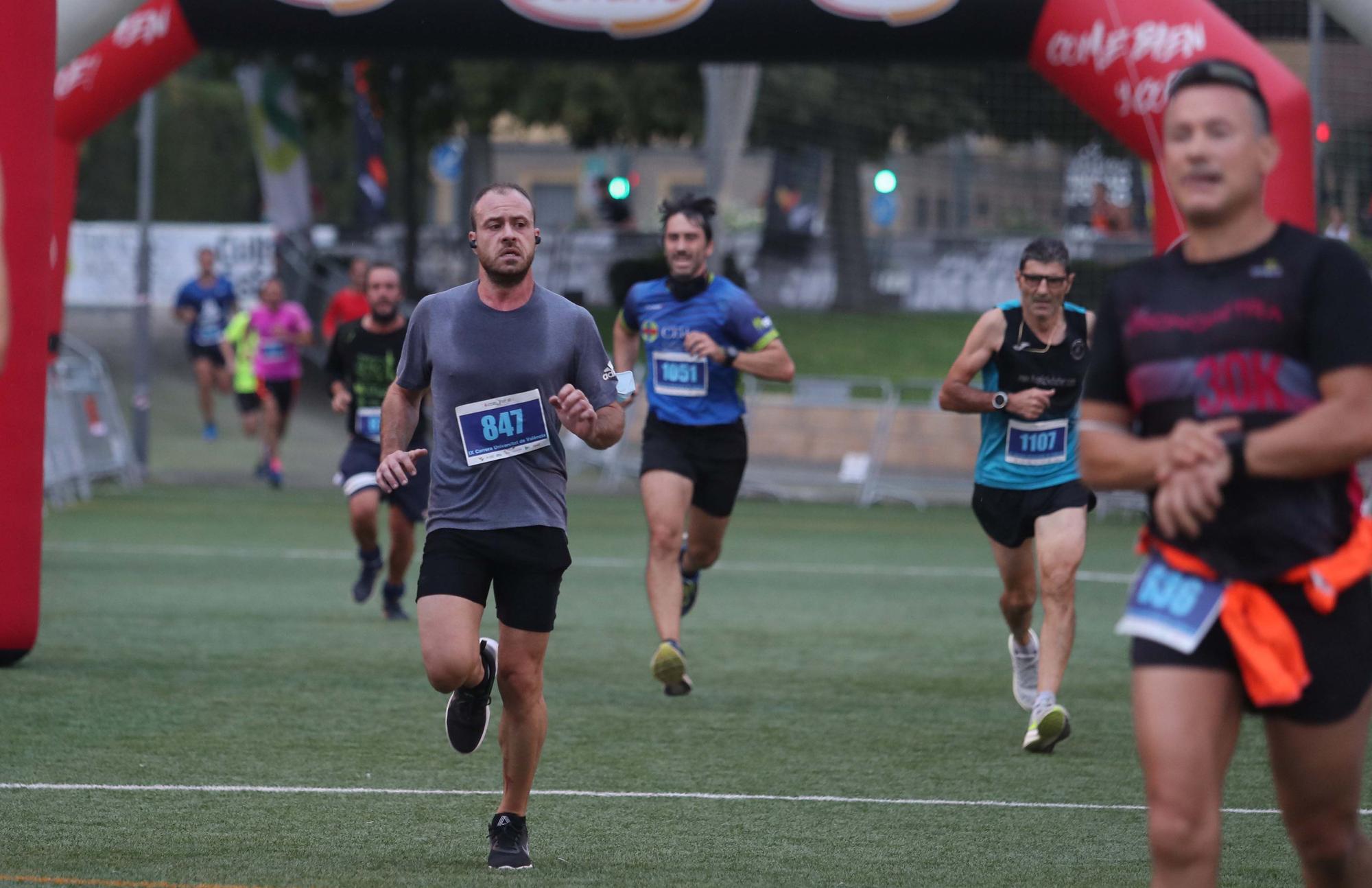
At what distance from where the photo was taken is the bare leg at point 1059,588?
27.8 feet

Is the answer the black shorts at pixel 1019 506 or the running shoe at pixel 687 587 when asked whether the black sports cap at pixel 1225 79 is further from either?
the running shoe at pixel 687 587

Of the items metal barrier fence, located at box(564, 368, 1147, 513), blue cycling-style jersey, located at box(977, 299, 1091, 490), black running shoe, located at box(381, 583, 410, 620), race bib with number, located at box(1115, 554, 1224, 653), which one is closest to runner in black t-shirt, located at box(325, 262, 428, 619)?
black running shoe, located at box(381, 583, 410, 620)

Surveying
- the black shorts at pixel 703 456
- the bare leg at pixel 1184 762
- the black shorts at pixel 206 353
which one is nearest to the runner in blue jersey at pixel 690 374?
the black shorts at pixel 703 456

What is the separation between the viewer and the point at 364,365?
39.6 feet

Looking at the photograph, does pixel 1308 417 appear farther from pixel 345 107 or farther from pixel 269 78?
pixel 345 107

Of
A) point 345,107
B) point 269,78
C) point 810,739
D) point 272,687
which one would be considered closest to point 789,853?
point 810,739

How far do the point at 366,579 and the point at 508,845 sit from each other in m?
6.93

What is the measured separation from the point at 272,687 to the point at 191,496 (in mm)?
12610

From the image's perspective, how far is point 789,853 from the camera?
634 centimetres

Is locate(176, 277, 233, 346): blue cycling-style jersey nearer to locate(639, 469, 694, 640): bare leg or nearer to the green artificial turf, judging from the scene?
the green artificial turf

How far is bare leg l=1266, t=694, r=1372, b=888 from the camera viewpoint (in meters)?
4.09

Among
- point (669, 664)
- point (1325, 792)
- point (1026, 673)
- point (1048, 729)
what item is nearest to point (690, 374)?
point (669, 664)

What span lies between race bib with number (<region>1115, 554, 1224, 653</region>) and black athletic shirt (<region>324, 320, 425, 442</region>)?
8.21 metres

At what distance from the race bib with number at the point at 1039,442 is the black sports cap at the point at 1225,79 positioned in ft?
14.9
